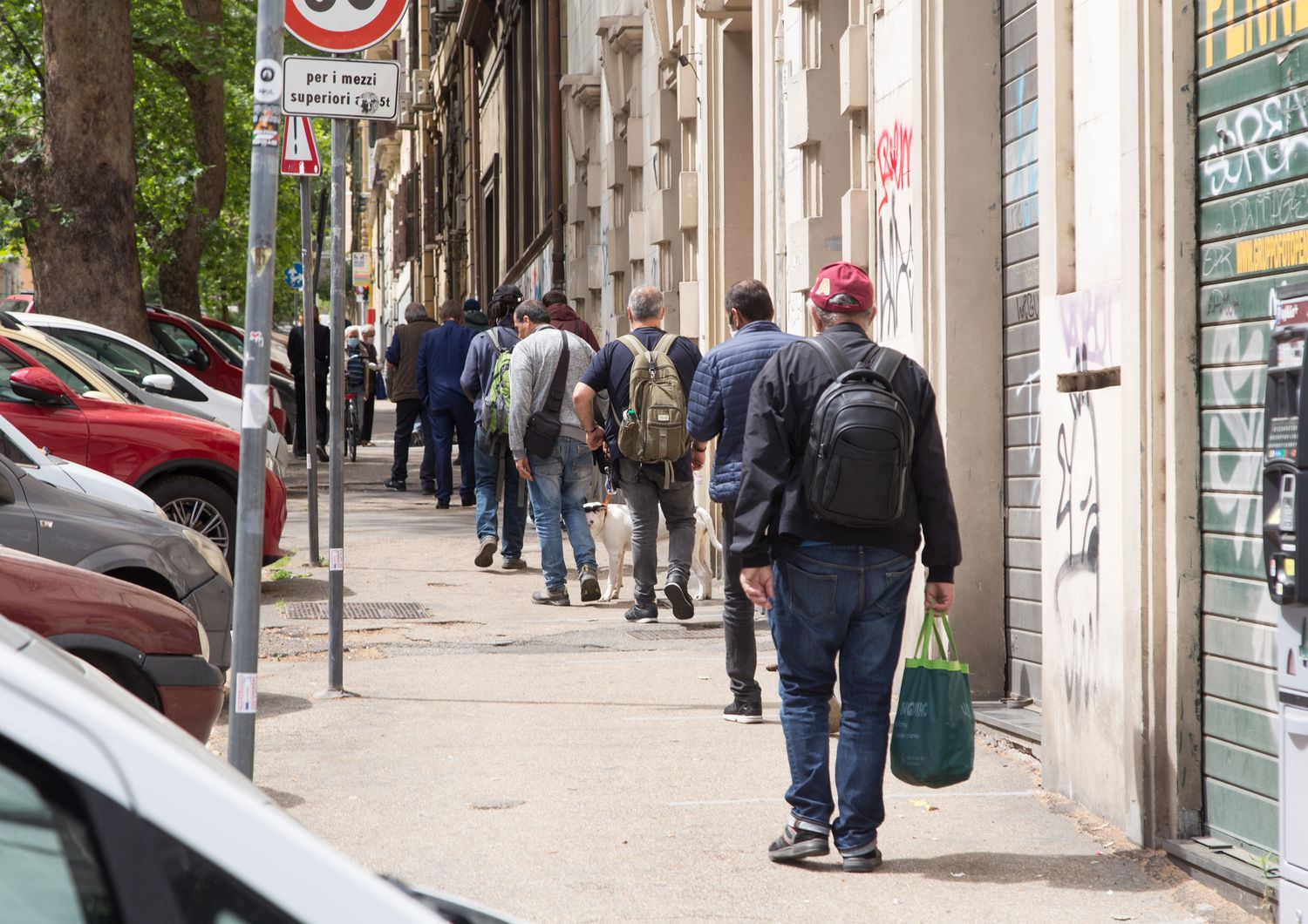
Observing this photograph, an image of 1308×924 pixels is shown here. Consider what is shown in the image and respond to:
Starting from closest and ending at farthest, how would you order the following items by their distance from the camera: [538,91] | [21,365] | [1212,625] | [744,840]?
1. [1212,625]
2. [744,840]
3. [21,365]
4. [538,91]

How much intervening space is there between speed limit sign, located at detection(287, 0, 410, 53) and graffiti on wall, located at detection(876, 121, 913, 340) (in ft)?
8.56

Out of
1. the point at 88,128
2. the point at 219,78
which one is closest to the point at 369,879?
the point at 88,128

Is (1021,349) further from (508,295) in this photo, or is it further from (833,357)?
(508,295)

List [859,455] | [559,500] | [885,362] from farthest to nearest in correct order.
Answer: [559,500], [885,362], [859,455]

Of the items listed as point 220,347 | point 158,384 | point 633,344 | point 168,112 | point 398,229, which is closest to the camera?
point 633,344

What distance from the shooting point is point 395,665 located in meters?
9.30

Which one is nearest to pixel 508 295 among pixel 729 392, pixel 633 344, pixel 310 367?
pixel 310 367

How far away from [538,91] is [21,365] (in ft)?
49.8

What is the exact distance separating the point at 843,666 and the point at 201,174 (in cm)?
2014

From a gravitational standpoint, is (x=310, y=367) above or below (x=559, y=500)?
above

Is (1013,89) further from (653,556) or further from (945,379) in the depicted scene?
(653,556)

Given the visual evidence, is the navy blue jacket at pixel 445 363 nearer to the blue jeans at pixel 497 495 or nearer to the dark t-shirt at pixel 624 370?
the blue jeans at pixel 497 495

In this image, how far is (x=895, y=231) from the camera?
874 centimetres

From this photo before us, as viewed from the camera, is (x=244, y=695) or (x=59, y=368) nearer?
(x=244, y=695)
